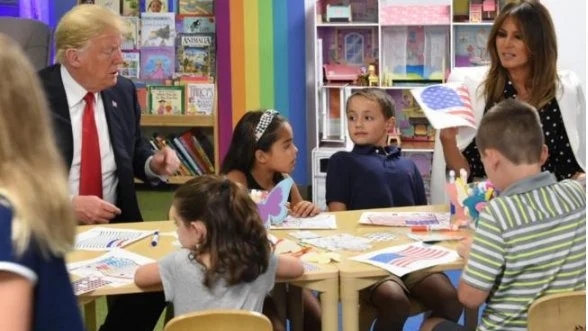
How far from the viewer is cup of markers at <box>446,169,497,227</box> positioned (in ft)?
8.57

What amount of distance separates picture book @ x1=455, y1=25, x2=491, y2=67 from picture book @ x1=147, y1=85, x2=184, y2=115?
2.08m

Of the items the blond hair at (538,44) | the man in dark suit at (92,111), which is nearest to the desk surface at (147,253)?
the man in dark suit at (92,111)

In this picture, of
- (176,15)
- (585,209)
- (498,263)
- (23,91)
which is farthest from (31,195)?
(176,15)

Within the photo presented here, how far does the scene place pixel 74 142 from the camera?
2.99 metres

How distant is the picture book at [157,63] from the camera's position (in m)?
6.23

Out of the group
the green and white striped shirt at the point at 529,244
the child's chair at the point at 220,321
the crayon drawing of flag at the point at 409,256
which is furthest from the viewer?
the crayon drawing of flag at the point at 409,256

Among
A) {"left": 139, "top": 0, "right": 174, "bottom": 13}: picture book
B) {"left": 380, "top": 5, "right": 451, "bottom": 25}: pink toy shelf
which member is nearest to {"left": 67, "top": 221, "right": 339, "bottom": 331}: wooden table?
{"left": 380, "top": 5, "right": 451, "bottom": 25}: pink toy shelf

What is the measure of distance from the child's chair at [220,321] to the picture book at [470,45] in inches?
165

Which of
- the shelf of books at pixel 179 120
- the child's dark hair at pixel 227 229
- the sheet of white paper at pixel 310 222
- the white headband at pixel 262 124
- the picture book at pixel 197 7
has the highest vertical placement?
the picture book at pixel 197 7

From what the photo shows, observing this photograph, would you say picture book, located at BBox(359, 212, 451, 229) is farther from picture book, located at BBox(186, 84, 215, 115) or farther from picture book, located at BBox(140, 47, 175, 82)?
picture book, located at BBox(140, 47, 175, 82)

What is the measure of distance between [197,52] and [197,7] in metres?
0.34

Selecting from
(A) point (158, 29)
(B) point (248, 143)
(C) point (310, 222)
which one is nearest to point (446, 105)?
(C) point (310, 222)

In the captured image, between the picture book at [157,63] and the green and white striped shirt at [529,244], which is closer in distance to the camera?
the green and white striped shirt at [529,244]

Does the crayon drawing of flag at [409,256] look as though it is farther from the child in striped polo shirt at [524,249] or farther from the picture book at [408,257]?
the child in striped polo shirt at [524,249]
